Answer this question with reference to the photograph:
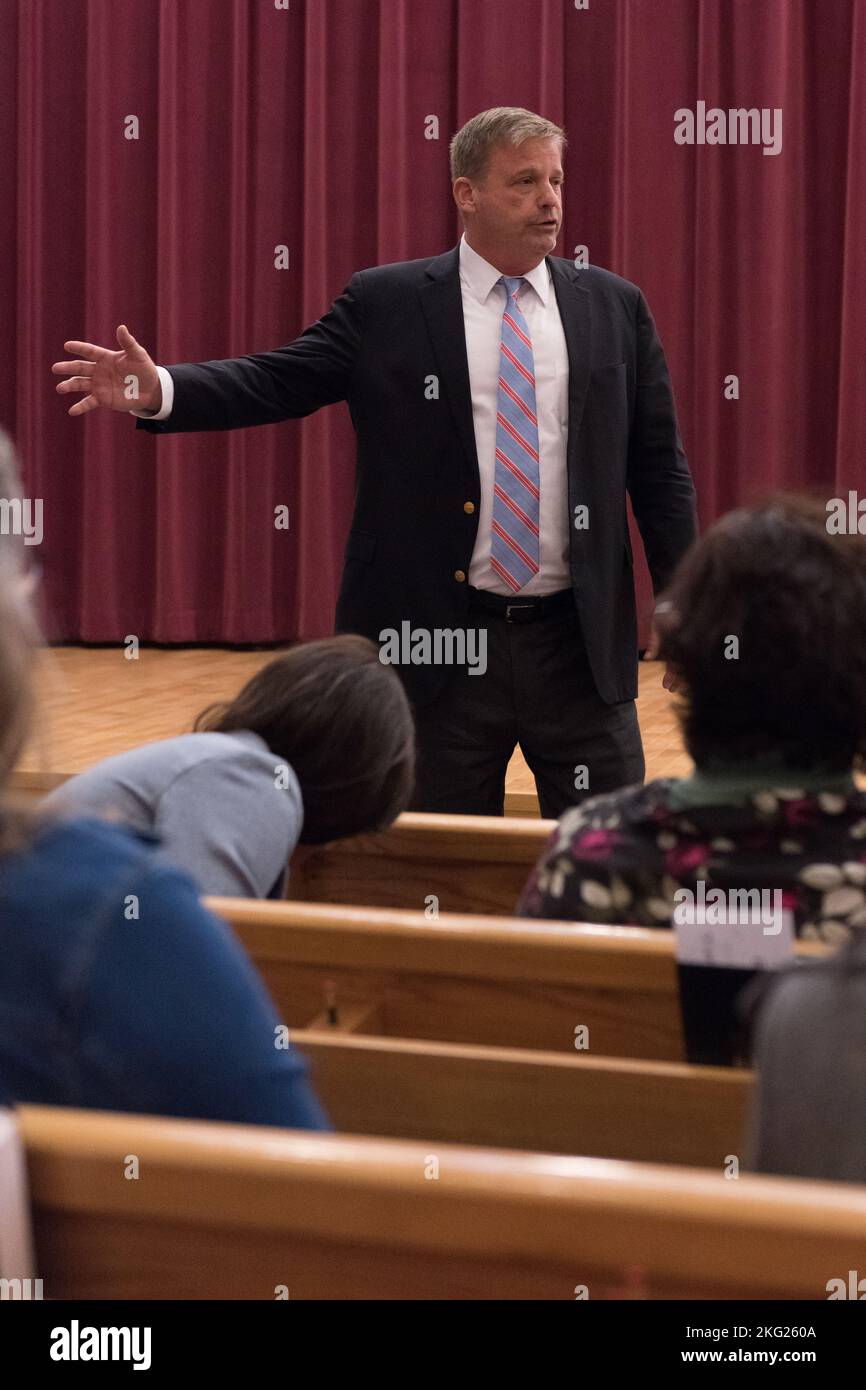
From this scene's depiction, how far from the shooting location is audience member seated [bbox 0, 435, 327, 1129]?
2.51ft

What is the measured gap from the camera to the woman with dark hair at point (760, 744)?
111 centimetres

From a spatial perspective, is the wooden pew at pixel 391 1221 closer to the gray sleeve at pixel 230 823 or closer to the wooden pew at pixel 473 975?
the wooden pew at pixel 473 975

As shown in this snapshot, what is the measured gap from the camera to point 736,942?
103 cm

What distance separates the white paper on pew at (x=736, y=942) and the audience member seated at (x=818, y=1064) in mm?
275

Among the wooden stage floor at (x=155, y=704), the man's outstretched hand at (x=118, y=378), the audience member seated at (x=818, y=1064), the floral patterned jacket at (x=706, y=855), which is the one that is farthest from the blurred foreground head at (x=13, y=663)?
the wooden stage floor at (x=155, y=704)

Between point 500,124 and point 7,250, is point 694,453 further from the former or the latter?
point 500,124

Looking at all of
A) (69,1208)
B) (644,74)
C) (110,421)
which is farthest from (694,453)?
(69,1208)

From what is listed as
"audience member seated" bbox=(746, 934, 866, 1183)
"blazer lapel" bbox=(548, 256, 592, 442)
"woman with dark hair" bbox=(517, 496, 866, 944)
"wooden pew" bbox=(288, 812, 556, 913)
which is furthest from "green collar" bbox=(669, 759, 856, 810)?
"blazer lapel" bbox=(548, 256, 592, 442)

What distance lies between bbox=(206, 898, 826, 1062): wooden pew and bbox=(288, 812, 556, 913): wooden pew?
0.44 metres

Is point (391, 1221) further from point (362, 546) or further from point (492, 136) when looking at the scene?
point (492, 136)

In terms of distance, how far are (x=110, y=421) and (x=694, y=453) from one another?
2312 mm

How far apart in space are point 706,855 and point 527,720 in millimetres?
1235

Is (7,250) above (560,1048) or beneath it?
above

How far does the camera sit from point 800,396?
567 cm
